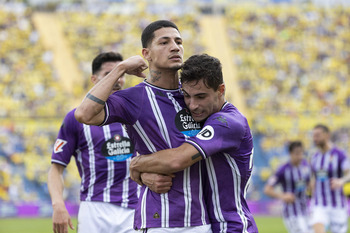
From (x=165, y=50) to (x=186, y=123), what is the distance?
0.59 metres

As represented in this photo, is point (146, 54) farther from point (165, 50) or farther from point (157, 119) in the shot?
point (157, 119)

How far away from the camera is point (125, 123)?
4.21m

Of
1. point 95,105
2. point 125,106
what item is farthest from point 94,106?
point 125,106

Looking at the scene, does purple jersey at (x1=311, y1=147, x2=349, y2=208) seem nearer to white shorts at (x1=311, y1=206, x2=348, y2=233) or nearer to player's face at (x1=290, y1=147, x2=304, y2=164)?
white shorts at (x1=311, y1=206, x2=348, y2=233)

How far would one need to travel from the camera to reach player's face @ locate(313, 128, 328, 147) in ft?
35.1

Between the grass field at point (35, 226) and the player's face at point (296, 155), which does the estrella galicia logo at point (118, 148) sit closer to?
the player's face at point (296, 155)

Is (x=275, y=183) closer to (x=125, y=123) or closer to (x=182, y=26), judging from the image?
(x=125, y=123)

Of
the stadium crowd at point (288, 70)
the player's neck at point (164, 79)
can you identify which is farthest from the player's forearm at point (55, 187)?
the stadium crowd at point (288, 70)

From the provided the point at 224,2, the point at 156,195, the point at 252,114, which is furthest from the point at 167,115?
the point at 224,2

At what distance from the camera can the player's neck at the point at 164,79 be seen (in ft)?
14.3

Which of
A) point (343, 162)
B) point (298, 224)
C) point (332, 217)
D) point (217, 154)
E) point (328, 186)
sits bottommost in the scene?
point (298, 224)

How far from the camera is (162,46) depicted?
433 cm

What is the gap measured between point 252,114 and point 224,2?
10961 millimetres

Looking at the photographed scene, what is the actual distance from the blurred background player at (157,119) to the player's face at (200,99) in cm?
13
